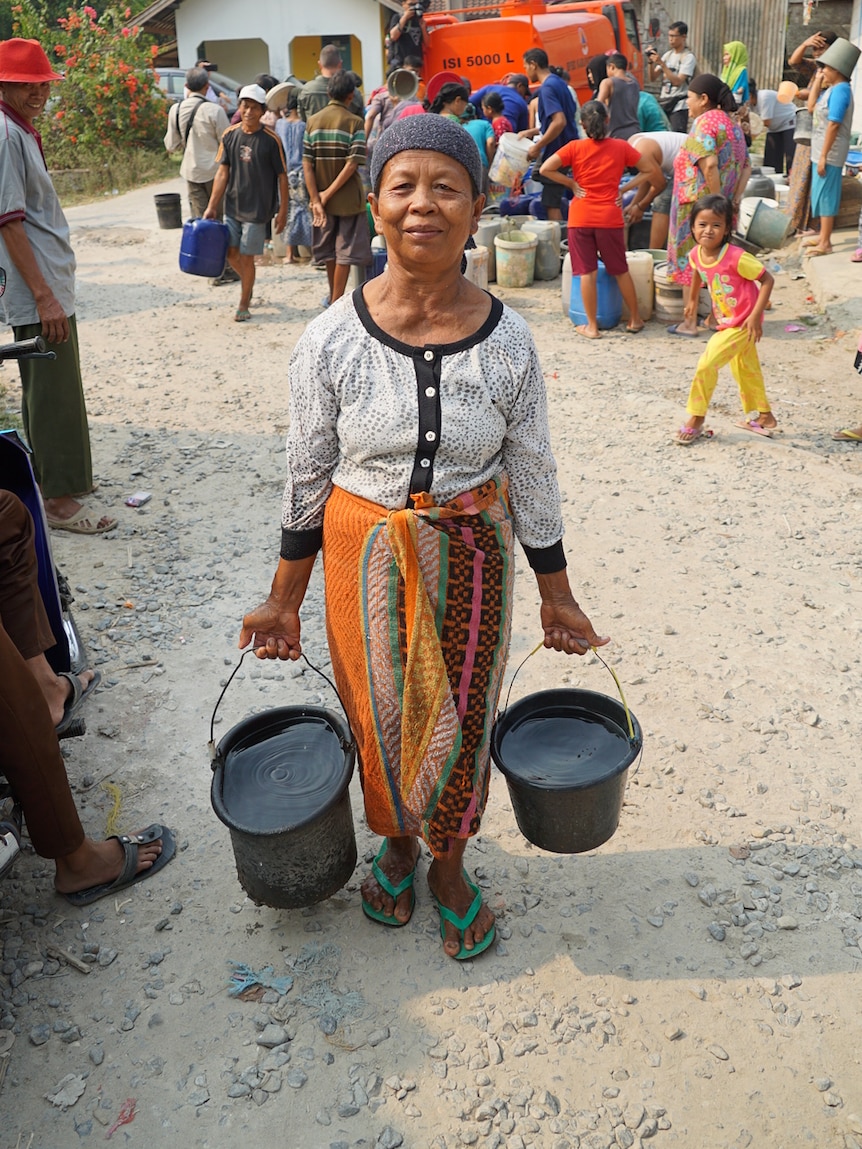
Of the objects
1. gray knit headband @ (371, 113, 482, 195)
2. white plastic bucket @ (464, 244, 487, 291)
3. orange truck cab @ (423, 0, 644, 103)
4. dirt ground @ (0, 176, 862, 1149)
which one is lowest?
dirt ground @ (0, 176, 862, 1149)

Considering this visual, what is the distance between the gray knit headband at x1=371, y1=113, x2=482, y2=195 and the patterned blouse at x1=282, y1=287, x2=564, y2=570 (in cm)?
28

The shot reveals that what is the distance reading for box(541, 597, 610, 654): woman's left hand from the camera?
239 cm

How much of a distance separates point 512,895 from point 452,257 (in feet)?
5.68

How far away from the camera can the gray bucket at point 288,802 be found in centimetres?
237

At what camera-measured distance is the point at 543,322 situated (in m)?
8.45

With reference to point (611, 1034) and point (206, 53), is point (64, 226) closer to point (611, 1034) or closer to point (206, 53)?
point (611, 1034)

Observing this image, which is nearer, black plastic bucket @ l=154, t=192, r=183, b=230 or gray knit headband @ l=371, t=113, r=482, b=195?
gray knit headband @ l=371, t=113, r=482, b=195

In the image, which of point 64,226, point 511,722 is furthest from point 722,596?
point 64,226

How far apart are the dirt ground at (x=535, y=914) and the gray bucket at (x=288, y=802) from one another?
0.89ft

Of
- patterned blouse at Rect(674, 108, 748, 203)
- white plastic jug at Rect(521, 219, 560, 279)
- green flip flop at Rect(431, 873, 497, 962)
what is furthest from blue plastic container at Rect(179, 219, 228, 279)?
green flip flop at Rect(431, 873, 497, 962)

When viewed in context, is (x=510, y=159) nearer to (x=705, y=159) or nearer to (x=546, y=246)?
(x=546, y=246)

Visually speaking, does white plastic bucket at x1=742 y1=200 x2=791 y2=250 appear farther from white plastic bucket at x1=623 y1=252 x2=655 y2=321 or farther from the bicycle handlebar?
the bicycle handlebar

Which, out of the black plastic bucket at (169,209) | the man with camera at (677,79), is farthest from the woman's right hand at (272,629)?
the man with camera at (677,79)

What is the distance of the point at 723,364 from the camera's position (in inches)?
222
